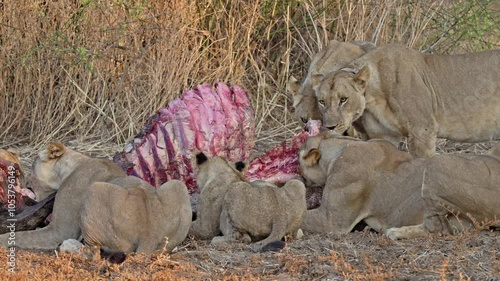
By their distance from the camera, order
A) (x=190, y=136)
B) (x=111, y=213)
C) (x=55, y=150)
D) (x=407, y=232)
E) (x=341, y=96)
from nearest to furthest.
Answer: (x=111, y=213), (x=407, y=232), (x=55, y=150), (x=190, y=136), (x=341, y=96)

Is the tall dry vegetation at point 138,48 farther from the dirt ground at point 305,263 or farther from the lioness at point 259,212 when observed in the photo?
the dirt ground at point 305,263

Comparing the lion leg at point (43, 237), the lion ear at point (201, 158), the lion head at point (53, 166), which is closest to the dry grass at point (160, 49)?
the lion head at point (53, 166)

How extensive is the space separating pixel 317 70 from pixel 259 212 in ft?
7.86

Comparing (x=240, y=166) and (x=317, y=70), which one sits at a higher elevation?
(x=317, y=70)

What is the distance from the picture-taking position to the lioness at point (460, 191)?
19.9 feet

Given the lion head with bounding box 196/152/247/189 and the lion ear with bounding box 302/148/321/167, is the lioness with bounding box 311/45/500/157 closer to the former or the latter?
the lion ear with bounding box 302/148/321/167

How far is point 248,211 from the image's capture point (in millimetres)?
6188

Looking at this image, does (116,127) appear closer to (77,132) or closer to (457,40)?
(77,132)

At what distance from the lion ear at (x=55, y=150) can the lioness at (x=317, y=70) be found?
7.31 ft

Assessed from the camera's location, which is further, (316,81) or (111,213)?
(316,81)

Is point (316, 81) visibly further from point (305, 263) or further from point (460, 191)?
point (305, 263)

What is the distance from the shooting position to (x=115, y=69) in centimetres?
972

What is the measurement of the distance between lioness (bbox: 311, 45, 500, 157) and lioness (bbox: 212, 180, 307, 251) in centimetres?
158

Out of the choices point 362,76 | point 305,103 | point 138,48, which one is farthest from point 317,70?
point 138,48
